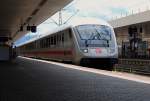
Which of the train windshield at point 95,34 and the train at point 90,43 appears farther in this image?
the train windshield at point 95,34

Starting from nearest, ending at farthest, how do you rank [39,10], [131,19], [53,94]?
[53,94], [39,10], [131,19]

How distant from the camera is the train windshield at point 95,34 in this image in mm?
26156

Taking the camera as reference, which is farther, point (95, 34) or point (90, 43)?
point (95, 34)

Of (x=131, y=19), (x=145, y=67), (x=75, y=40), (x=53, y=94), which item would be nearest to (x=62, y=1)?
Result: (x=75, y=40)

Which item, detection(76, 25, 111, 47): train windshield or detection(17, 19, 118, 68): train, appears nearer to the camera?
detection(17, 19, 118, 68): train

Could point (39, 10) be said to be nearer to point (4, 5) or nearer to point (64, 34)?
point (4, 5)

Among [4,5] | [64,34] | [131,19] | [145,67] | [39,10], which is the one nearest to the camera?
[145,67]

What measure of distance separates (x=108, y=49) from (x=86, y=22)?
2.84m

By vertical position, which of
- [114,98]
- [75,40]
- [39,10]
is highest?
[39,10]

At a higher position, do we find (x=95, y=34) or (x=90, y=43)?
(x=95, y=34)

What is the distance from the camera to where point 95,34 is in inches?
1047

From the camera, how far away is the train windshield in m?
26.2

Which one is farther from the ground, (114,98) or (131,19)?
(131,19)

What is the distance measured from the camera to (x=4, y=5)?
34438mm
